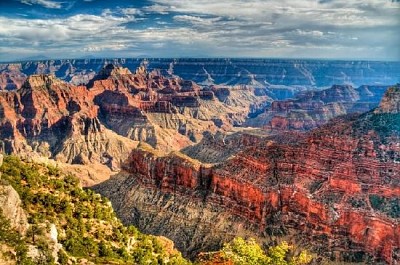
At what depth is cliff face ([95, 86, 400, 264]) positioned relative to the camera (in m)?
78.8

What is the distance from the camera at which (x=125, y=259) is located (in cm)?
4488

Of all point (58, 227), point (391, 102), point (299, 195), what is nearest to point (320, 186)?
point (299, 195)

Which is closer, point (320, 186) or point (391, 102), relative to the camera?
point (320, 186)

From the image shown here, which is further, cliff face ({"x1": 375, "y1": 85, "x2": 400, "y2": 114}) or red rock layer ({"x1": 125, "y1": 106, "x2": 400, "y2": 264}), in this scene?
cliff face ({"x1": 375, "y1": 85, "x2": 400, "y2": 114})

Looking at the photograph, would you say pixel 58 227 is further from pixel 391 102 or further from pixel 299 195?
pixel 391 102

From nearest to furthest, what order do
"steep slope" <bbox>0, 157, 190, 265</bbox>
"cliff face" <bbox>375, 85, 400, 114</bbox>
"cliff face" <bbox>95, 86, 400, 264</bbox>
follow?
"steep slope" <bbox>0, 157, 190, 265</bbox> → "cliff face" <bbox>95, 86, 400, 264</bbox> → "cliff face" <bbox>375, 85, 400, 114</bbox>

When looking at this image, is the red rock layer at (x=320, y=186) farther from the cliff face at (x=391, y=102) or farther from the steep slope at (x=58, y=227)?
the steep slope at (x=58, y=227)

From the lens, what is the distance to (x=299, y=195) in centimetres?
8712

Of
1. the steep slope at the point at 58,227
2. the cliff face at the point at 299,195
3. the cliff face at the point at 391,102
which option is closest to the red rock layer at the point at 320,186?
the cliff face at the point at 299,195

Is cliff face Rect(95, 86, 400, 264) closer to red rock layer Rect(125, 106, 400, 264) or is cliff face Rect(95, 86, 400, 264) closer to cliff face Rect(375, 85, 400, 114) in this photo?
red rock layer Rect(125, 106, 400, 264)

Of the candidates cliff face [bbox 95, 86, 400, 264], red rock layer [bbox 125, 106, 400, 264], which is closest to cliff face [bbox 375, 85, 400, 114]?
cliff face [bbox 95, 86, 400, 264]

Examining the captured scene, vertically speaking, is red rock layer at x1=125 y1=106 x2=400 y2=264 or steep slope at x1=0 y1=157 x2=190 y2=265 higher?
steep slope at x1=0 y1=157 x2=190 y2=265

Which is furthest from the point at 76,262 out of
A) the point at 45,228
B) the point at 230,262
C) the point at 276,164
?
the point at 276,164

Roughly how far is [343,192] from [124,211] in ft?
151
